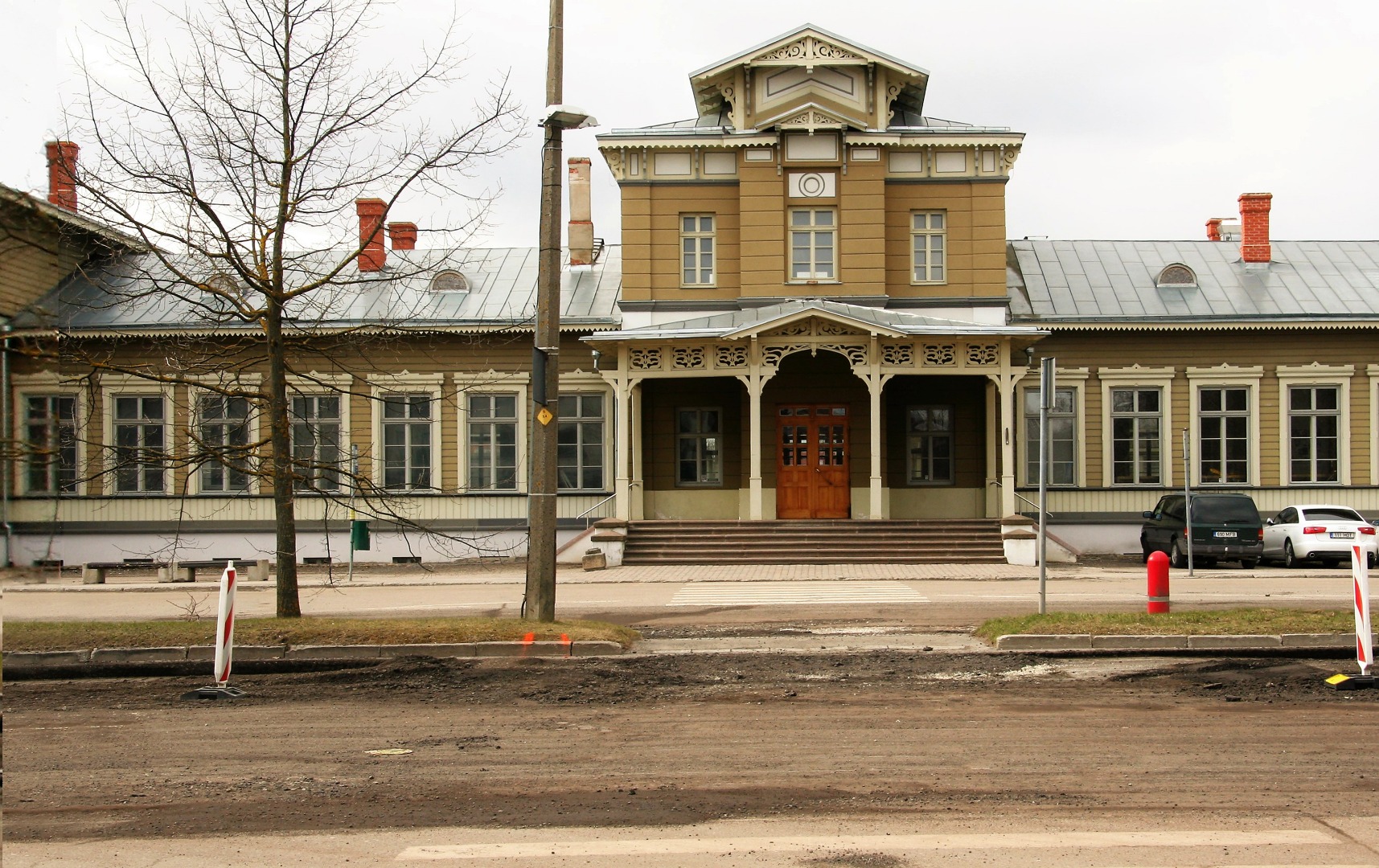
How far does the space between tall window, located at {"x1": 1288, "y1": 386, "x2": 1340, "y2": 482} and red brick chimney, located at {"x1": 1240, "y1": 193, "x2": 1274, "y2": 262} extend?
428cm

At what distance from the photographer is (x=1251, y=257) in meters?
32.0

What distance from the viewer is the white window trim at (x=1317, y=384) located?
29.3 meters

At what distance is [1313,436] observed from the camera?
96.5 feet

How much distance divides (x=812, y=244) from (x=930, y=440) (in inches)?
210

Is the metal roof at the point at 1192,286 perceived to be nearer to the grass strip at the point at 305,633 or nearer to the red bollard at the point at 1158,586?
the red bollard at the point at 1158,586

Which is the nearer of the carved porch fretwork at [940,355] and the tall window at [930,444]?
the carved porch fretwork at [940,355]

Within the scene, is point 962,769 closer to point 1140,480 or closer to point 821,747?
point 821,747

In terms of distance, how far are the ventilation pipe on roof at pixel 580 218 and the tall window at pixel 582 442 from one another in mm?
4262

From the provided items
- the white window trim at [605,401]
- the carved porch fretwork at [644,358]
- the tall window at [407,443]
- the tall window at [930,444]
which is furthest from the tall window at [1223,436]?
the tall window at [407,443]

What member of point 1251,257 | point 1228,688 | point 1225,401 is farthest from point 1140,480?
point 1228,688

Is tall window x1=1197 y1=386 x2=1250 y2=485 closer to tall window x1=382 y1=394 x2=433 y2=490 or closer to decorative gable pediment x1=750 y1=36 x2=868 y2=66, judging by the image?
decorative gable pediment x1=750 y1=36 x2=868 y2=66

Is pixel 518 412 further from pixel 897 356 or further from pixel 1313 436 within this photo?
pixel 1313 436

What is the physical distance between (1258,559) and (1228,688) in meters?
17.3

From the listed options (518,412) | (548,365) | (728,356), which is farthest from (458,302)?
(548,365)
